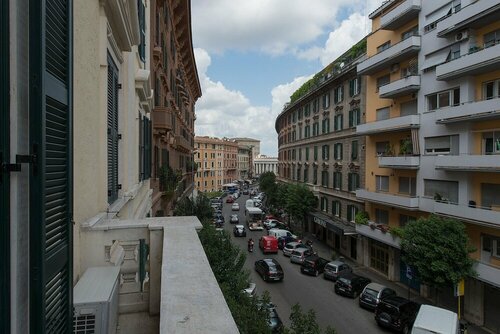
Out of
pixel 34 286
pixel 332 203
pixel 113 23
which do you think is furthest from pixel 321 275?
pixel 34 286

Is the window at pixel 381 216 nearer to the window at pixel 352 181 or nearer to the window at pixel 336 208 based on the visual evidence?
the window at pixel 352 181

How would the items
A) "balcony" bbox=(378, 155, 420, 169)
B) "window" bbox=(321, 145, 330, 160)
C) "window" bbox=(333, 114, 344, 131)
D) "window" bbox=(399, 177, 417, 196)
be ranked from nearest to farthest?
"balcony" bbox=(378, 155, 420, 169)
"window" bbox=(399, 177, 417, 196)
"window" bbox=(333, 114, 344, 131)
"window" bbox=(321, 145, 330, 160)

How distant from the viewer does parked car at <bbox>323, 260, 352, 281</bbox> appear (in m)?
22.5

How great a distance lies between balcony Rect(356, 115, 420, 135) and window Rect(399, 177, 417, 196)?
315 cm

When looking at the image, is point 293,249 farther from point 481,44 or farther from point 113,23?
point 113,23

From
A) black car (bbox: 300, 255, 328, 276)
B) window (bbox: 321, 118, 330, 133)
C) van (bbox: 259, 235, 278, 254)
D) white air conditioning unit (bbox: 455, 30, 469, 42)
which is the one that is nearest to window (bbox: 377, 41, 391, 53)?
white air conditioning unit (bbox: 455, 30, 469, 42)

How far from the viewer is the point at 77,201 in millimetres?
4086

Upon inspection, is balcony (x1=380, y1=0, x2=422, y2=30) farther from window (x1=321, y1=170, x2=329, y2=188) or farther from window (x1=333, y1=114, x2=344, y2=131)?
window (x1=321, y1=170, x2=329, y2=188)

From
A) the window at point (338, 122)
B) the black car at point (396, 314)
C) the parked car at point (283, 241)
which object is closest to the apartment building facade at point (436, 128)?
the black car at point (396, 314)

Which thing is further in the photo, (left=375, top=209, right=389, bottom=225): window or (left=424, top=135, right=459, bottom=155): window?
(left=375, top=209, right=389, bottom=225): window

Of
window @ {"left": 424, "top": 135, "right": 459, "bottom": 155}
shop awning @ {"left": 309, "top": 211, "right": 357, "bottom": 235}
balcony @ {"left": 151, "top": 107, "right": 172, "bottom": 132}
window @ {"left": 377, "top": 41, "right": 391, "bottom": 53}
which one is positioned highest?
window @ {"left": 377, "top": 41, "right": 391, "bottom": 53}

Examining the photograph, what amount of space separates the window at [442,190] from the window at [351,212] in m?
8.13

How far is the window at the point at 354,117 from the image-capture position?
87.6ft

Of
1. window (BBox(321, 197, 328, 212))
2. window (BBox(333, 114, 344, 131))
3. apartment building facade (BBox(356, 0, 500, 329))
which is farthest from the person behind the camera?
window (BBox(321, 197, 328, 212))
